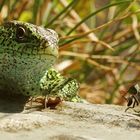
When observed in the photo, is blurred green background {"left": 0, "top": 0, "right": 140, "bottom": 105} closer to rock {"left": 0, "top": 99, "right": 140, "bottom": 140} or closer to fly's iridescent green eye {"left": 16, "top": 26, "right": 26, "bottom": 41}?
fly's iridescent green eye {"left": 16, "top": 26, "right": 26, "bottom": 41}

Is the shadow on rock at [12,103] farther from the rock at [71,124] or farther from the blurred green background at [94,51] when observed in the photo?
the blurred green background at [94,51]

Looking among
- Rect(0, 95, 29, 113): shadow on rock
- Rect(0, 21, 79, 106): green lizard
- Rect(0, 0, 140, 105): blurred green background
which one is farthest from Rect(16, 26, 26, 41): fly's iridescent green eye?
Rect(0, 0, 140, 105): blurred green background

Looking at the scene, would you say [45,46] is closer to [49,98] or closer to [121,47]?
[49,98]

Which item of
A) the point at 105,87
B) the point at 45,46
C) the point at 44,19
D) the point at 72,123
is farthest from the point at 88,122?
the point at 105,87

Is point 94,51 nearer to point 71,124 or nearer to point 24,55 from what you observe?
point 24,55

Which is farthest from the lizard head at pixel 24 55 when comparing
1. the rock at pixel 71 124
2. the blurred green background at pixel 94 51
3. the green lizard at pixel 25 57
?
the blurred green background at pixel 94 51

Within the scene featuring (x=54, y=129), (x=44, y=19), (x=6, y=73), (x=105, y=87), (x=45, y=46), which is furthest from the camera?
(x=105, y=87)
